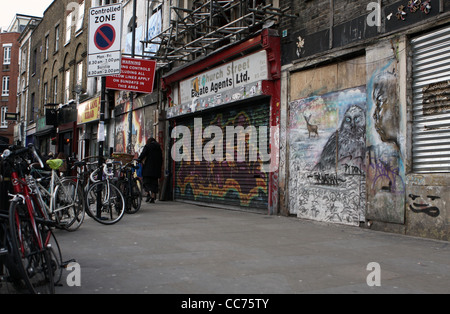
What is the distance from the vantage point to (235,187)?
1211 centimetres

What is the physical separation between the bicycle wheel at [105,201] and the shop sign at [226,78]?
4391 mm

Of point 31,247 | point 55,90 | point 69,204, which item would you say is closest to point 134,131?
point 69,204

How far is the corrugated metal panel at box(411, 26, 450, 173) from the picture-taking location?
273 inches

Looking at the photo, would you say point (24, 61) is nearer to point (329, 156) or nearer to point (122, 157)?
point (122, 157)

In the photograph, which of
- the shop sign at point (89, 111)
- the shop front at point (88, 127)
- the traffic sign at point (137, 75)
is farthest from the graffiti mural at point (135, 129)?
the traffic sign at point (137, 75)

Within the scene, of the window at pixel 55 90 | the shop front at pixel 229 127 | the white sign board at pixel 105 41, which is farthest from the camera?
the window at pixel 55 90

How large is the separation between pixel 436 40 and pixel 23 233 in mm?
6344

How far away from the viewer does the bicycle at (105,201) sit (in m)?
8.17

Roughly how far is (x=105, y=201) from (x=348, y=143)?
4.55 m

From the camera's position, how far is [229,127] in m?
12.5

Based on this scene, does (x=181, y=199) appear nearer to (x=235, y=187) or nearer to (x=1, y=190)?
(x=235, y=187)

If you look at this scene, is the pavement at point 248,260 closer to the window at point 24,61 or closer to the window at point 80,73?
the window at point 80,73

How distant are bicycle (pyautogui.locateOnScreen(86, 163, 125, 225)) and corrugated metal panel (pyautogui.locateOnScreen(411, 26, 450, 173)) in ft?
16.6

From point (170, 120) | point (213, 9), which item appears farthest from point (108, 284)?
point (170, 120)
